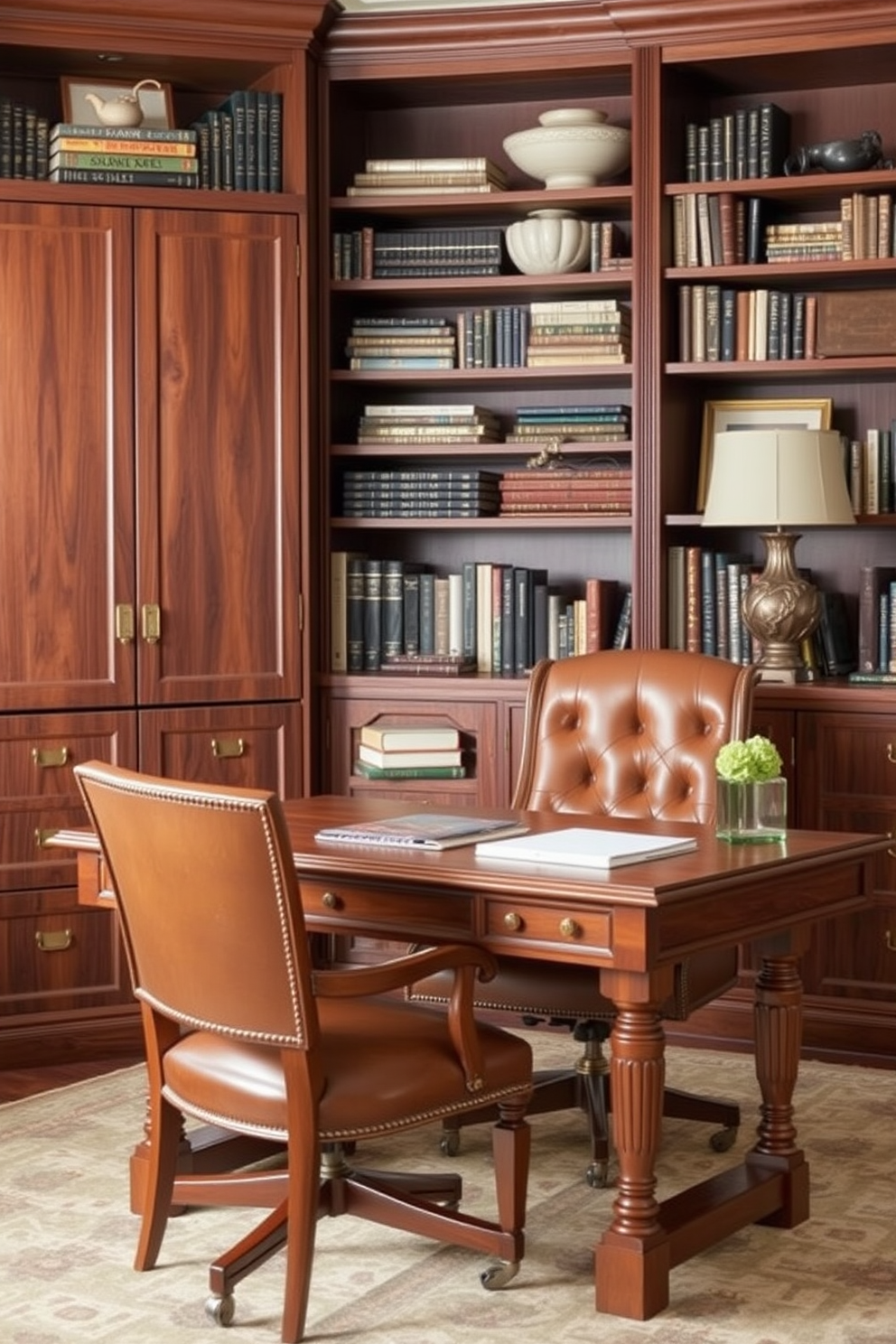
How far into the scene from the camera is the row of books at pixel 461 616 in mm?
5309

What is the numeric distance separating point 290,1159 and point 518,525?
2.62m

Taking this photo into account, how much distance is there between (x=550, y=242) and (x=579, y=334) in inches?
10.1

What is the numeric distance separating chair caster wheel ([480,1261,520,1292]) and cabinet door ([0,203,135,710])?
215 cm

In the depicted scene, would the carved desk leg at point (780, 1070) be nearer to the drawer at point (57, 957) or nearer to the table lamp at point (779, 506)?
the table lamp at point (779, 506)

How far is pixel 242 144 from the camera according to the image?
509 centimetres

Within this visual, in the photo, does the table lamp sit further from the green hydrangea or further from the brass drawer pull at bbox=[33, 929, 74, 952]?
the brass drawer pull at bbox=[33, 929, 74, 952]

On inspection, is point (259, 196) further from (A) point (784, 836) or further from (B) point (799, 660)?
(A) point (784, 836)

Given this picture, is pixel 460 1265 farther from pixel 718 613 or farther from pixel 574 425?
pixel 574 425

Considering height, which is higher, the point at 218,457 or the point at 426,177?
the point at 426,177

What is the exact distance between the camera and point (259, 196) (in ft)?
16.5

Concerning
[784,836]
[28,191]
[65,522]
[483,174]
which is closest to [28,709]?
[65,522]

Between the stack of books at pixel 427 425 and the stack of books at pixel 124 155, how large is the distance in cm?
83

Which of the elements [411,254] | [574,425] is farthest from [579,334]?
[411,254]

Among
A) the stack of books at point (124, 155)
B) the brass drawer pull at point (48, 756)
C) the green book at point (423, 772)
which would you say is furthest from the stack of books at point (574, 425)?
the brass drawer pull at point (48, 756)
